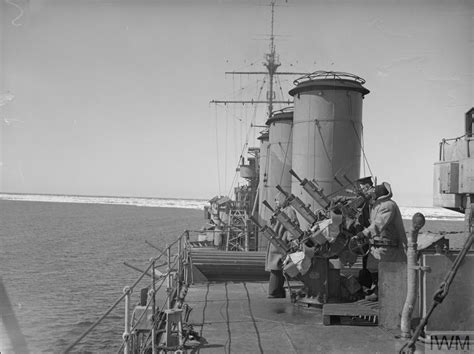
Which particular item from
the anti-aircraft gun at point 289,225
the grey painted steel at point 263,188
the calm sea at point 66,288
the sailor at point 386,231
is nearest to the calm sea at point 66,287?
the calm sea at point 66,288

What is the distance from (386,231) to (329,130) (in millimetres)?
5786

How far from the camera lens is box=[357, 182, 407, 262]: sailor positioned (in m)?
7.32

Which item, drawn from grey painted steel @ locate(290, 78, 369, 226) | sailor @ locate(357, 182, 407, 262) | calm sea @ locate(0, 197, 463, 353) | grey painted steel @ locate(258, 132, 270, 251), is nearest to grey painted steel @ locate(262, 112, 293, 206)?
grey painted steel @ locate(258, 132, 270, 251)

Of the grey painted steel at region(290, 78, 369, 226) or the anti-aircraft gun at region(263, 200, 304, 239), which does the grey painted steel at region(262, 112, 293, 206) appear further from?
the anti-aircraft gun at region(263, 200, 304, 239)

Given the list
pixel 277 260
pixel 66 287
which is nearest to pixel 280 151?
pixel 277 260

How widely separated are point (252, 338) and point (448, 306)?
2.66 metres

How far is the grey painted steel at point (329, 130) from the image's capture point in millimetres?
12750

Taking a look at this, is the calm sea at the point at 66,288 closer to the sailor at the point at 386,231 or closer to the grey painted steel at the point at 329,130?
the grey painted steel at the point at 329,130

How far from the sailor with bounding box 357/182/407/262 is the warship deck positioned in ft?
3.85

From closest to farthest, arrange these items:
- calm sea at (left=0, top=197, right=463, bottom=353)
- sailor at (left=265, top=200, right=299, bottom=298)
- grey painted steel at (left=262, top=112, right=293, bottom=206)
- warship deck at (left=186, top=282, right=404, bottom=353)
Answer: warship deck at (left=186, top=282, right=404, bottom=353) → sailor at (left=265, top=200, right=299, bottom=298) → calm sea at (left=0, top=197, right=463, bottom=353) → grey painted steel at (left=262, top=112, right=293, bottom=206)

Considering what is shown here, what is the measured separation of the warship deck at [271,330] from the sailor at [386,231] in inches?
46.2

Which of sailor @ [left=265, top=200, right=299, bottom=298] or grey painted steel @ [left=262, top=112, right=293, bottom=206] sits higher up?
grey painted steel @ [left=262, top=112, right=293, bottom=206]

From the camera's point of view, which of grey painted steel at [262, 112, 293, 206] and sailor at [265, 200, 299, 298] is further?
grey painted steel at [262, 112, 293, 206]

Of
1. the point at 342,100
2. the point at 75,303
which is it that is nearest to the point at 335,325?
the point at 342,100
